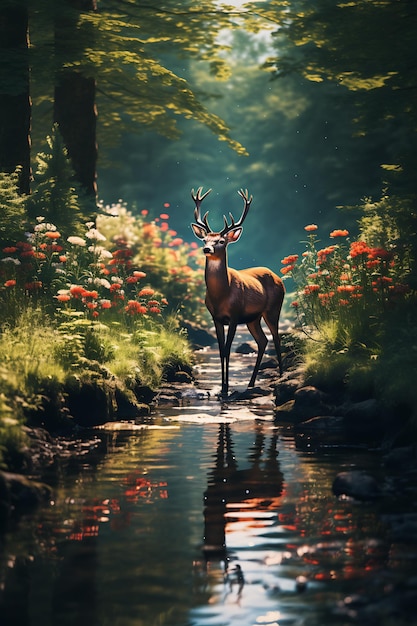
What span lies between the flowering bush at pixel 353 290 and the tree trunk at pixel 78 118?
517 cm

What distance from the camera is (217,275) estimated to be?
1844 centimetres

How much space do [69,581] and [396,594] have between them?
7.01 feet

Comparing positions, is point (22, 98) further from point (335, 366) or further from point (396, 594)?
point (396, 594)

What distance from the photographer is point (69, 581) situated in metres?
7.68

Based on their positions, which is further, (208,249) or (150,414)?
(208,249)

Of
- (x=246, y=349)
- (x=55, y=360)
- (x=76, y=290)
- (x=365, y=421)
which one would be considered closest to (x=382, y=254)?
(x=365, y=421)

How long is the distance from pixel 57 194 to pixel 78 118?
2464 mm

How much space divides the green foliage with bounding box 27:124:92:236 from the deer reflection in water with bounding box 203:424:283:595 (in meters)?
8.24

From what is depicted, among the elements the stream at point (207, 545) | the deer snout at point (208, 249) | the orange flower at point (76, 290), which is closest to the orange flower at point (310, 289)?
the deer snout at point (208, 249)

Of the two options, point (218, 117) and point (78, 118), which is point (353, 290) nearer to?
point (78, 118)

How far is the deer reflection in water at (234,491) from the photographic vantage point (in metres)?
8.69

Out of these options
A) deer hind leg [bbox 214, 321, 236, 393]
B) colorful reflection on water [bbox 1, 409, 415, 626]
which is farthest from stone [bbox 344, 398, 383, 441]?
deer hind leg [bbox 214, 321, 236, 393]

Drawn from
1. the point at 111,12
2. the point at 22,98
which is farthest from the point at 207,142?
the point at 22,98

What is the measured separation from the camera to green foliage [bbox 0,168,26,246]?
18.4 meters
